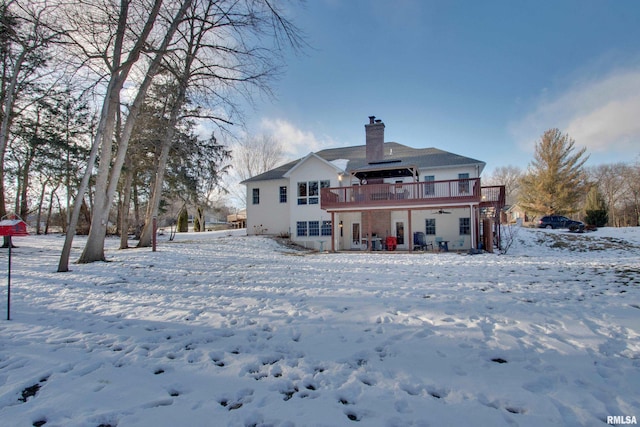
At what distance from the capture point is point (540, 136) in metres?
28.5

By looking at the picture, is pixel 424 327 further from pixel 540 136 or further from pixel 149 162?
pixel 540 136

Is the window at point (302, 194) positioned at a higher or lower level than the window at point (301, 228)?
higher

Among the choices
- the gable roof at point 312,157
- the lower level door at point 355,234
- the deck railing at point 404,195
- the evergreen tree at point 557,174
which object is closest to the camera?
the deck railing at point 404,195

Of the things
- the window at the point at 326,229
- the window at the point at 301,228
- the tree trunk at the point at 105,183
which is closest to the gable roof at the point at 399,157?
the window at the point at 301,228

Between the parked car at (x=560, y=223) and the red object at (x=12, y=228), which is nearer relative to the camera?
the red object at (x=12, y=228)

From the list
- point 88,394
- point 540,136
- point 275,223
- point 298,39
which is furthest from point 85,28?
point 540,136

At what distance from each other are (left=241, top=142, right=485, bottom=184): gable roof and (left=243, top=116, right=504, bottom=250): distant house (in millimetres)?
60

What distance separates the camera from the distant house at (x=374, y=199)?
51.3 feet

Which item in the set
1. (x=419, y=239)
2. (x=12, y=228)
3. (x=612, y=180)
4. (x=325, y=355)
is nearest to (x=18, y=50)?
(x=12, y=228)

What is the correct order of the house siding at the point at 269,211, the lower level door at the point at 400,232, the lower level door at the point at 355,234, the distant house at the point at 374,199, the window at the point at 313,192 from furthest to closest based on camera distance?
the house siding at the point at 269,211
the window at the point at 313,192
the lower level door at the point at 355,234
the lower level door at the point at 400,232
the distant house at the point at 374,199

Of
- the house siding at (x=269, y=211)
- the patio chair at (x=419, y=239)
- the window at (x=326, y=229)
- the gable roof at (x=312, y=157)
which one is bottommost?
the patio chair at (x=419, y=239)

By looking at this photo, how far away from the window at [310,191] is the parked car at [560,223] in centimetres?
2011

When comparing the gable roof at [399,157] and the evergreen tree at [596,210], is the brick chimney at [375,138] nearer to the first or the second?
the gable roof at [399,157]

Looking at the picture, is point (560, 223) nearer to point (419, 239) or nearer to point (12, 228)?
point (419, 239)
